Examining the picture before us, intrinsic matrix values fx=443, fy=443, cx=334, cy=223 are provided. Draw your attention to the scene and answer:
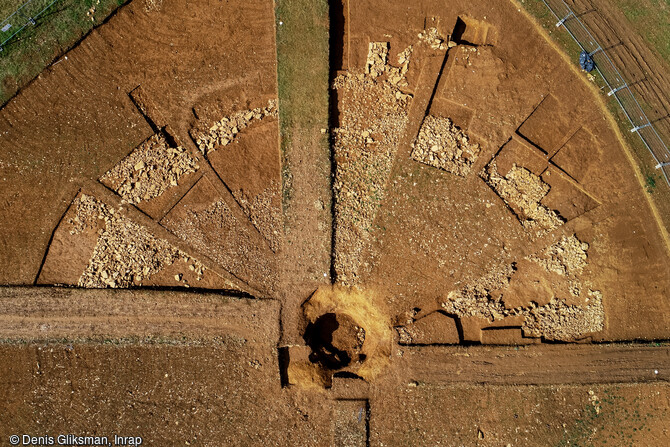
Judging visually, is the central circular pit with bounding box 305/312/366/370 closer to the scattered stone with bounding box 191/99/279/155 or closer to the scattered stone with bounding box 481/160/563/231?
the scattered stone with bounding box 481/160/563/231

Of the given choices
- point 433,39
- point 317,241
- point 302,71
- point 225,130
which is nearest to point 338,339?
point 317,241

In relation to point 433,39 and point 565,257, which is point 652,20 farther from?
point 565,257

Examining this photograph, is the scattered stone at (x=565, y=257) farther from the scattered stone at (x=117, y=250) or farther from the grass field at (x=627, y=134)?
the scattered stone at (x=117, y=250)

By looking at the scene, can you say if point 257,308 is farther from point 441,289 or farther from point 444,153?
point 444,153

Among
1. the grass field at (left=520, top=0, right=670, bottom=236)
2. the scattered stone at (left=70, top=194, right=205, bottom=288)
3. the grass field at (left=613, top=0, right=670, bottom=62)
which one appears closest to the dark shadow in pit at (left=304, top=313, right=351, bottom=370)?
the scattered stone at (left=70, top=194, right=205, bottom=288)

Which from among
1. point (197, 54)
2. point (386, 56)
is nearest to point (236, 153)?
point (197, 54)

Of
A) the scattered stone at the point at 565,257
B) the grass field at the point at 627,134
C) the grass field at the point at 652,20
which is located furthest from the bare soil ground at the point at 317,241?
the grass field at the point at 652,20

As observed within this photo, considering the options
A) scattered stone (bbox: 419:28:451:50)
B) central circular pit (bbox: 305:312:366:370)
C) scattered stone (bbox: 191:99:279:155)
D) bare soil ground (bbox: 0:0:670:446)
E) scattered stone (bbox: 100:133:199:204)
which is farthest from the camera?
central circular pit (bbox: 305:312:366:370)
